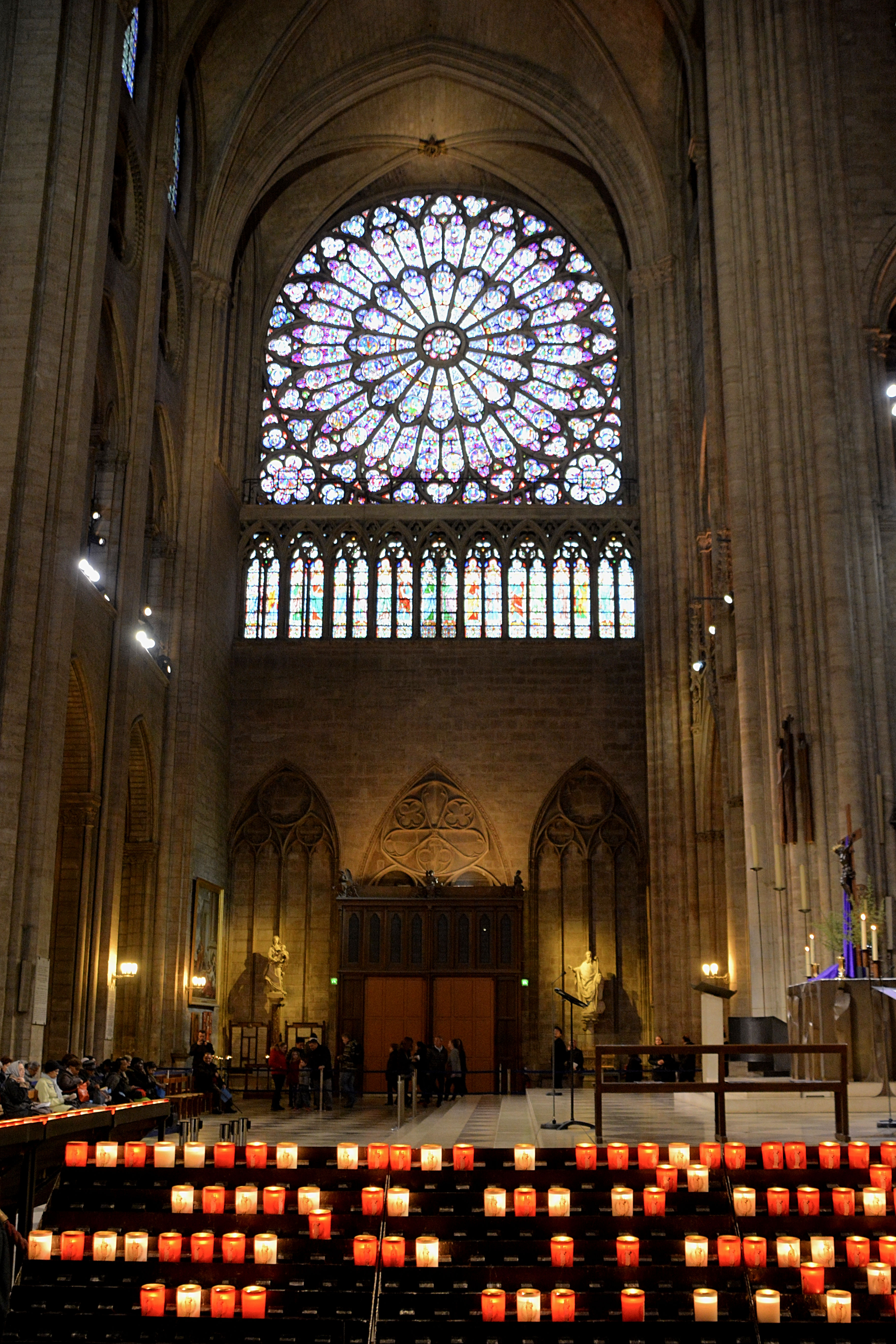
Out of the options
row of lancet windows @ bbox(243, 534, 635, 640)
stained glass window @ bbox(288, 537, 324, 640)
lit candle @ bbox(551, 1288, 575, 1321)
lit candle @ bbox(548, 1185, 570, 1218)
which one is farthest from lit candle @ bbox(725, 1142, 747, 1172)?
stained glass window @ bbox(288, 537, 324, 640)

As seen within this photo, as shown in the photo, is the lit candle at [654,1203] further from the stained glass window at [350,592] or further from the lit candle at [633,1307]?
the stained glass window at [350,592]

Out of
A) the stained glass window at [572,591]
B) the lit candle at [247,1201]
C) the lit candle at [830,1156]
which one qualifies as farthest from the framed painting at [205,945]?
the lit candle at [830,1156]

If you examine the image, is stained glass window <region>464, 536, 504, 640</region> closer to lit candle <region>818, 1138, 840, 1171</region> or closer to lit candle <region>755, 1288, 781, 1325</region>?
lit candle <region>818, 1138, 840, 1171</region>

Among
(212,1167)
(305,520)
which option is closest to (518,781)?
(305,520)

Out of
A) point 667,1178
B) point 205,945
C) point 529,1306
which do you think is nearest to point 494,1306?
point 529,1306

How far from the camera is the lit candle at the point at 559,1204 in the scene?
22.3 feet

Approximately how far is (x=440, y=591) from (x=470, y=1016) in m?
7.82

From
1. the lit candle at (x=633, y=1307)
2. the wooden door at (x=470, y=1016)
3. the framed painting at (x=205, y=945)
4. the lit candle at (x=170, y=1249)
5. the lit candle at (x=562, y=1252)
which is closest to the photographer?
the lit candle at (x=633, y=1307)

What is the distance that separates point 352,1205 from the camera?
23.5 ft

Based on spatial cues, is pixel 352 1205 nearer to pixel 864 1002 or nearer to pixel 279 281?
pixel 864 1002

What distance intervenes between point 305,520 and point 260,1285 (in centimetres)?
2097

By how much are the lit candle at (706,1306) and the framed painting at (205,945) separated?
649 inches

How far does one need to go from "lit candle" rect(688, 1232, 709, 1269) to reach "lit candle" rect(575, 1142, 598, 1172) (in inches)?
43.1

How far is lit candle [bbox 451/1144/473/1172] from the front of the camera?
24.1 ft
